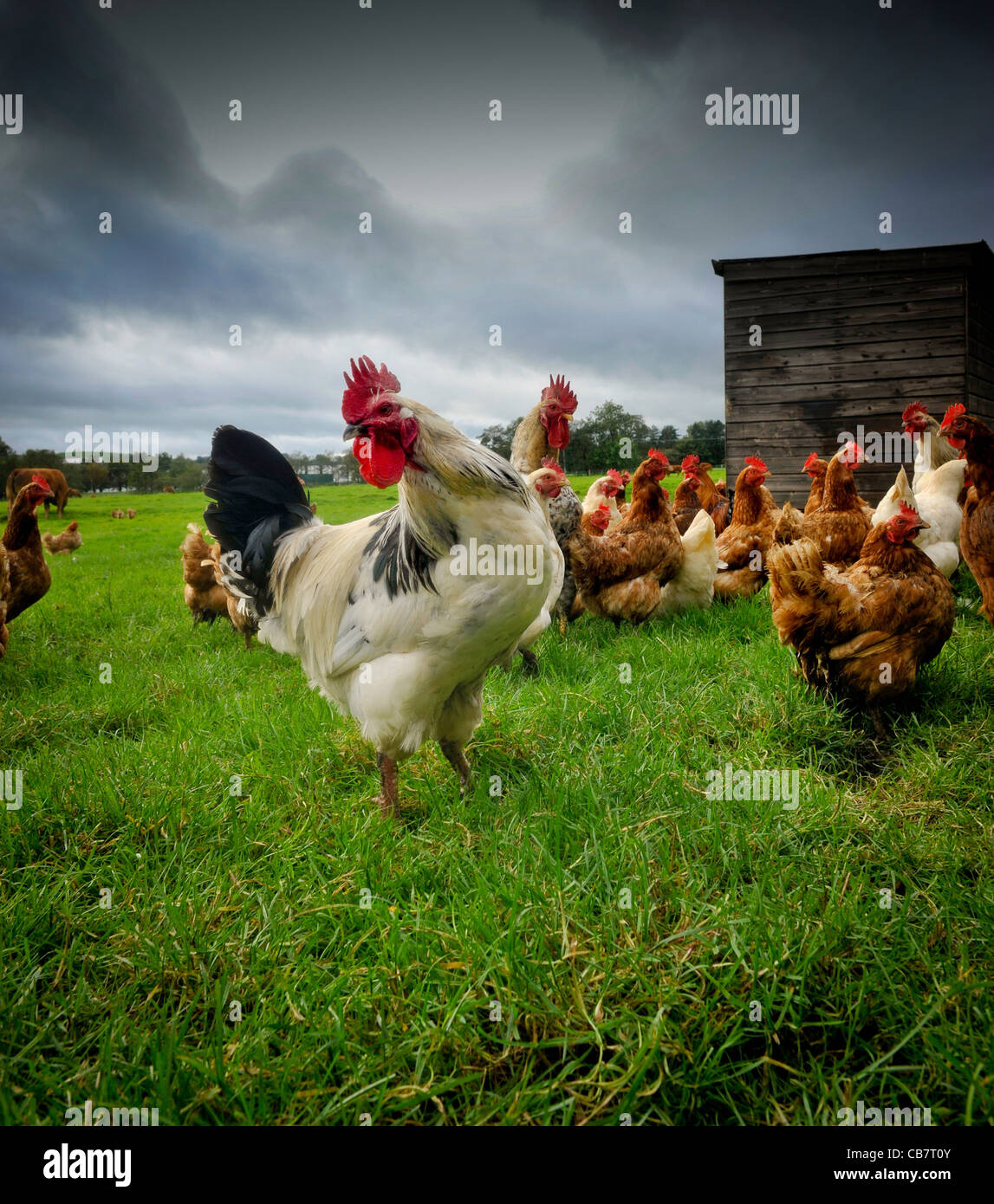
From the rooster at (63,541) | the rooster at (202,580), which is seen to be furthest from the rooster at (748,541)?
the rooster at (63,541)

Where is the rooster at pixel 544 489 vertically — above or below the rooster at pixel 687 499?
below

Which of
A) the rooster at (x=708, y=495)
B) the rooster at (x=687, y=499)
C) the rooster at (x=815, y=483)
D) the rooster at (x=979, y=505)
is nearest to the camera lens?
the rooster at (x=979, y=505)

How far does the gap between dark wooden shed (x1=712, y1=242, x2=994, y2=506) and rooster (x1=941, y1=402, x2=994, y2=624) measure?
5941 millimetres

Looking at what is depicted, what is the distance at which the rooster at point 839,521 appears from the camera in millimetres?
5074

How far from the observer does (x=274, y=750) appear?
348 centimetres

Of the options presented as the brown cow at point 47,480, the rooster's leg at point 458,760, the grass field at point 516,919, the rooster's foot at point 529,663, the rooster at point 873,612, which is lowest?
the grass field at point 516,919

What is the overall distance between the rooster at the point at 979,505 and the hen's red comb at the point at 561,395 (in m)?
2.89

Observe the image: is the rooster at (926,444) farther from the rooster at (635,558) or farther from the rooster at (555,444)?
the rooster at (555,444)

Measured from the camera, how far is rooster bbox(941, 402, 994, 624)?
433cm

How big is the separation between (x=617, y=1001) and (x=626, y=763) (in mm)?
1385

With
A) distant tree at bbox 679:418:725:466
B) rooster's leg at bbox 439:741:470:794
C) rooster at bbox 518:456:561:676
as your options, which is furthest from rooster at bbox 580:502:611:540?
distant tree at bbox 679:418:725:466

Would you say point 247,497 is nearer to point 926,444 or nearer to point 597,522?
point 597,522

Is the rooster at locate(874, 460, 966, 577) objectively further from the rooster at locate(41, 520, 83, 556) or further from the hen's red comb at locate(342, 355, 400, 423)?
the rooster at locate(41, 520, 83, 556)

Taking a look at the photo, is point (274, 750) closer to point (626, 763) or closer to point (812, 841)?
point (626, 763)
